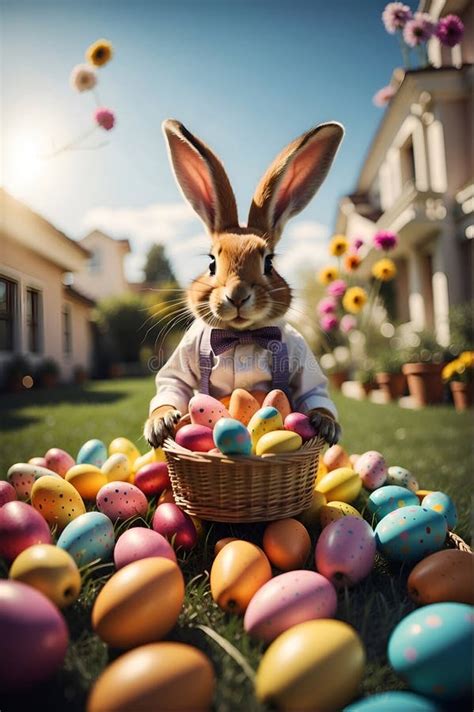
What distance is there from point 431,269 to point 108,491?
6990 mm

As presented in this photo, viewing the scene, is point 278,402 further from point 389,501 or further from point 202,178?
point 202,178

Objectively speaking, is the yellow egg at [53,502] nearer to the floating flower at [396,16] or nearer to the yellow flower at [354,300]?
the floating flower at [396,16]

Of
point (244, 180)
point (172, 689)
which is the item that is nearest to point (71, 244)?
point (244, 180)

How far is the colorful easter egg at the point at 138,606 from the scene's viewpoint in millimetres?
1034

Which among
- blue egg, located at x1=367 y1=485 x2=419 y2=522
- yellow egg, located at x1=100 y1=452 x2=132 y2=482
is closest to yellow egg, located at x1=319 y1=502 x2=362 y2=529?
blue egg, located at x1=367 y1=485 x2=419 y2=522

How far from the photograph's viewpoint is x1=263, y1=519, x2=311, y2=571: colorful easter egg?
140 centimetres

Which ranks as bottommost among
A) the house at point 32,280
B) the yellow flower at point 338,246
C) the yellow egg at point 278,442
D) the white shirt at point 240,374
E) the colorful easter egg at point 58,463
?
the colorful easter egg at point 58,463

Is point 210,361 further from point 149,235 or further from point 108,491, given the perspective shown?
point 149,235

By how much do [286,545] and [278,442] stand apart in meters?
0.31

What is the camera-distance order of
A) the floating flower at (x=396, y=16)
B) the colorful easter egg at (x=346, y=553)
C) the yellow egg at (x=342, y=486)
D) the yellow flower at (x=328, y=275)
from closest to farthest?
the colorful easter egg at (x=346, y=553), the floating flower at (x=396, y=16), the yellow egg at (x=342, y=486), the yellow flower at (x=328, y=275)

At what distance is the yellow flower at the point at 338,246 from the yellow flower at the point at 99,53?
190 centimetres

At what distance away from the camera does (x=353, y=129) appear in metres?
1.93

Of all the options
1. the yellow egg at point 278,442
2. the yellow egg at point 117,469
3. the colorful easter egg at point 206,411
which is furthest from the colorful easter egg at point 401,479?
the yellow egg at point 117,469

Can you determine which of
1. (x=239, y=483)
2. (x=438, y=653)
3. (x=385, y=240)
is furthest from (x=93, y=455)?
(x=385, y=240)
